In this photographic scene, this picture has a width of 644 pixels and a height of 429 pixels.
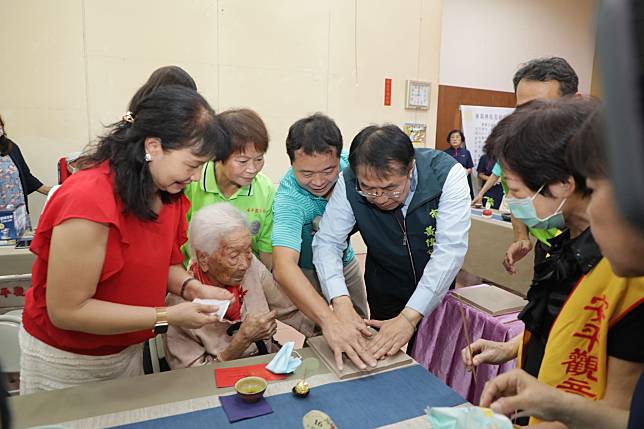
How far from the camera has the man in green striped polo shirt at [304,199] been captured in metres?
1.67

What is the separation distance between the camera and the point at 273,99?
479 centimetres

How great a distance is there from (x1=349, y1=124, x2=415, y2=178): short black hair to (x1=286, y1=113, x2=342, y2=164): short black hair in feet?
0.70

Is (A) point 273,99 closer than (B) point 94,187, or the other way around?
(B) point 94,187

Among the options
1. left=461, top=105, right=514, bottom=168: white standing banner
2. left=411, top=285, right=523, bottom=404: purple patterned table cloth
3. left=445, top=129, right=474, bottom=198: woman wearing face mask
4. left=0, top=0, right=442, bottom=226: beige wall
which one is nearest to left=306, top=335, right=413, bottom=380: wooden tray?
left=411, top=285, right=523, bottom=404: purple patterned table cloth

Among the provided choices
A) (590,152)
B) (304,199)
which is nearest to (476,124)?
(304,199)

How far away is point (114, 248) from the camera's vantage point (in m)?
1.20

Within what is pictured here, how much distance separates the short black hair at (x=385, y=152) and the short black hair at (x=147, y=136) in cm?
52

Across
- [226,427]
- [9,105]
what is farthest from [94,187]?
[9,105]

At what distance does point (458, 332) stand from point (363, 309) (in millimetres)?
498

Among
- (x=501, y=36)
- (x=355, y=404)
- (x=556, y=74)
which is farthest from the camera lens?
(x=501, y=36)

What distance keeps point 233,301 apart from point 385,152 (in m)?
0.82

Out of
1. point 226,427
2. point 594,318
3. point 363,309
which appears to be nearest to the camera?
point 594,318

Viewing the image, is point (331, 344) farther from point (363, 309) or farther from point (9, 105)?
point (9, 105)

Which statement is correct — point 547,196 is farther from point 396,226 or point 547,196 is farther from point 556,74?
point 556,74
